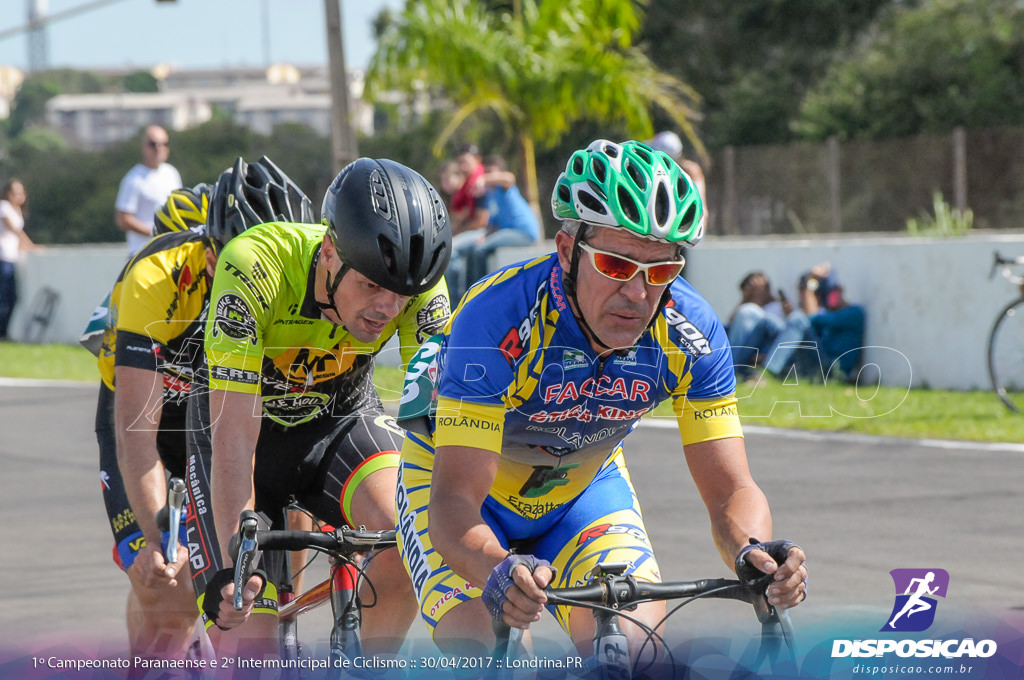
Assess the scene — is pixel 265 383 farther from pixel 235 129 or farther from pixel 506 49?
pixel 235 129

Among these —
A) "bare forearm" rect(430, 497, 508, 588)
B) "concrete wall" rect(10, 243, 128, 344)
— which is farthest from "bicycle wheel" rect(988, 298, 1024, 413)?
"concrete wall" rect(10, 243, 128, 344)

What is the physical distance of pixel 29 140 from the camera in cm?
6022

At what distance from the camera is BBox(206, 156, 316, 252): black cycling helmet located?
13.9 ft

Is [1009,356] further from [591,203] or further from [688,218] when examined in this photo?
[591,203]

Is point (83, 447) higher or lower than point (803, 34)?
lower

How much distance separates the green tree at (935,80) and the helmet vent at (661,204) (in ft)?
83.0

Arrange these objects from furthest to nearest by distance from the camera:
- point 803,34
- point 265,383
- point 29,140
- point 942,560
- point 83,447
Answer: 1. point 29,140
2. point 803,34
3. point 83,447
4. point 942,560
5. point 265,383

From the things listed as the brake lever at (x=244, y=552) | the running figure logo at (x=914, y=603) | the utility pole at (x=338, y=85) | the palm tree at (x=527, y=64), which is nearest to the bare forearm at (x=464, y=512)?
the brake lever at (x=244, y=552)

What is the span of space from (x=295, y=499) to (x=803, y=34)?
30488 mm

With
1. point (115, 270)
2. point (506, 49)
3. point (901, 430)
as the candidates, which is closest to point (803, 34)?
point (506, 49)

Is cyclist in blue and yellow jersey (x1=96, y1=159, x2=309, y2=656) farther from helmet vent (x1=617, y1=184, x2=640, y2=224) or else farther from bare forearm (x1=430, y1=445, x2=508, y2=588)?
helmet vent (x1=617, y1=184, x2=640, y2=224)

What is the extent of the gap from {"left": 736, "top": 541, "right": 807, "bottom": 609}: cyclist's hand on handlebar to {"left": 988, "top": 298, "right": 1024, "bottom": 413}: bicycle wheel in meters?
8.10

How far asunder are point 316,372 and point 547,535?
936 millimetres

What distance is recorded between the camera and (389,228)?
350 cm
